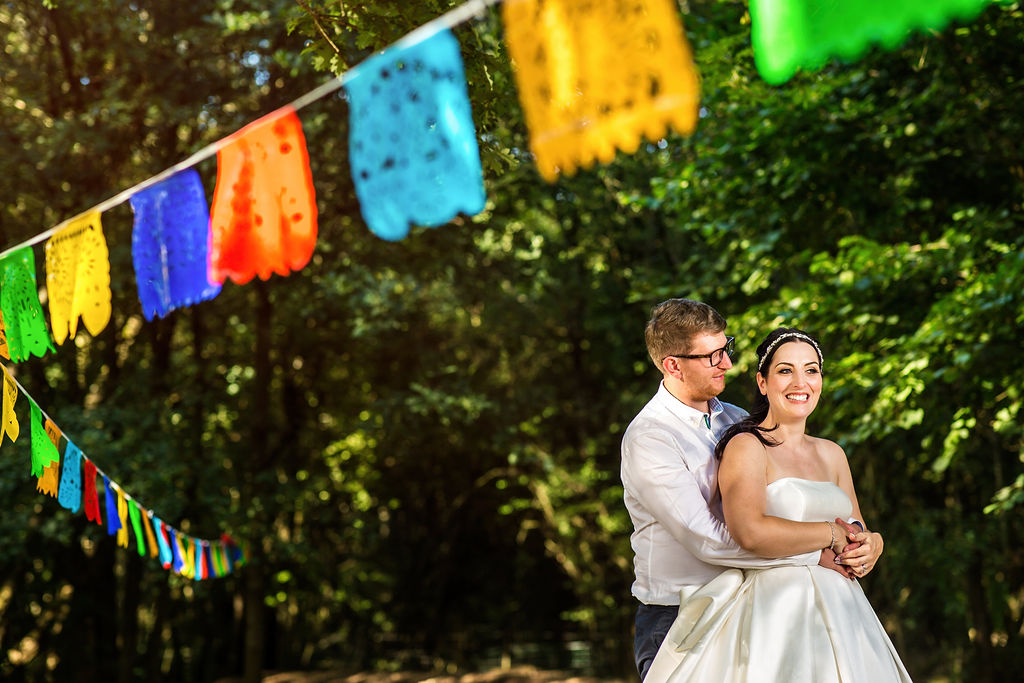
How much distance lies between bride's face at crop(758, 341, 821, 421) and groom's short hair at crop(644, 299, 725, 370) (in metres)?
0.21

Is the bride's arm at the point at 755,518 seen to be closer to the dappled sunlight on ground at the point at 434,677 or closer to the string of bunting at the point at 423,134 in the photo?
the string of bunting at the point at 423,134

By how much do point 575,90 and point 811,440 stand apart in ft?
5.22

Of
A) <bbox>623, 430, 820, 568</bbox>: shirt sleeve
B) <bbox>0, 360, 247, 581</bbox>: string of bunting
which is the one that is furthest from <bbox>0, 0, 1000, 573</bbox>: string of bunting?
<bbox>623, 430, 820, 568</bbox>: shirt sleeve

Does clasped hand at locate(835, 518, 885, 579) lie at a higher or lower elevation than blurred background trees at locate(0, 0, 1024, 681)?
lower

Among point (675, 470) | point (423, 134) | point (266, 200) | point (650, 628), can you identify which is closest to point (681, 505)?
point (675, 470)

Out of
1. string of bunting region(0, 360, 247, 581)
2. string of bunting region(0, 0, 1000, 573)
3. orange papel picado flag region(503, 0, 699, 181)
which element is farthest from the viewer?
string of bunting region(0, 360, 247, 581)

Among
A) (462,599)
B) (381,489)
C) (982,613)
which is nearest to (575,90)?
(982,613)

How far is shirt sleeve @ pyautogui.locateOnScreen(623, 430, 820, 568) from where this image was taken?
2807 millimetres

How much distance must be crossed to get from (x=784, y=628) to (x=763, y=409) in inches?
26.1

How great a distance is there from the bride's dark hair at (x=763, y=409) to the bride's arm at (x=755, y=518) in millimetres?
98

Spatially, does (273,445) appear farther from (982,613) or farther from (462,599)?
(982,613)

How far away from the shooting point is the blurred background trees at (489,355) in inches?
281

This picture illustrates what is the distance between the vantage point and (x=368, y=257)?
12.4 m

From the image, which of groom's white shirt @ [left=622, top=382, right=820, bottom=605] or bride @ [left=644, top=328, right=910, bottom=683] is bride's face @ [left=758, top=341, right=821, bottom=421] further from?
groom's white shirt @ [left=622, top=382, right=820, bottom=605]
